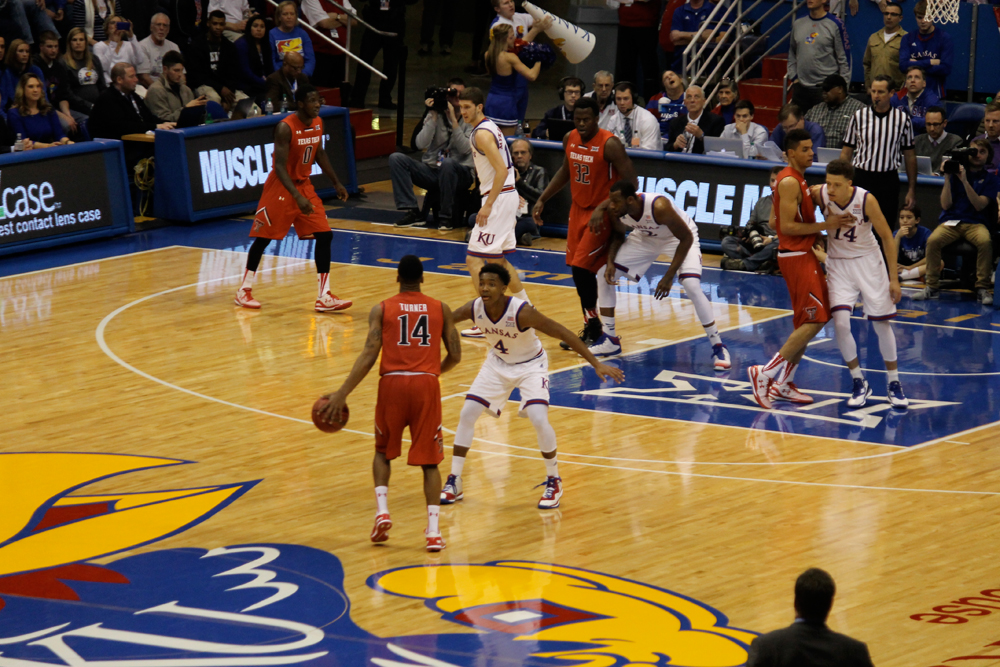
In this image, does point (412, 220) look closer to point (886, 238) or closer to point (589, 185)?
point (589, 185)

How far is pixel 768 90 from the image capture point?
20375 mm

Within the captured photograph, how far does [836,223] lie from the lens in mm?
10375

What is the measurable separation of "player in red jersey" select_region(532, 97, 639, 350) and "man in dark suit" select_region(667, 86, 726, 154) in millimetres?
4709

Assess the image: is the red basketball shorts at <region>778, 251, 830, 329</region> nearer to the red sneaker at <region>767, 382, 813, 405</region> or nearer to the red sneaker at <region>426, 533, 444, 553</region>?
the red sneaker at <region>767, 382, 813, 405</region>

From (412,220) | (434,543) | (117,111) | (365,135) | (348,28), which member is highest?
(348,28)

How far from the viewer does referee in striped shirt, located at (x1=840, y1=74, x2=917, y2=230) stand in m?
14.1

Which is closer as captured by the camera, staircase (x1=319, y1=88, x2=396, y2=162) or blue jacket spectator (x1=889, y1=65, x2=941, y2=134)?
blue jacket spectator (x1=889, y1=65, x2=941, y2=134)

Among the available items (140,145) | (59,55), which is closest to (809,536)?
(140,145)

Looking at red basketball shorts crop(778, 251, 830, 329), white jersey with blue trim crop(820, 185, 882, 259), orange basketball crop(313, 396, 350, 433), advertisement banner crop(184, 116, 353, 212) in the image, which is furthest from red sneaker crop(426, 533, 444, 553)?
advertisement banner crop(184, 116, 353, 212)

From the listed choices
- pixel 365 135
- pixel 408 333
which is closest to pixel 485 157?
pixel 408 333

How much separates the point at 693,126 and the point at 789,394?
20.8 feet

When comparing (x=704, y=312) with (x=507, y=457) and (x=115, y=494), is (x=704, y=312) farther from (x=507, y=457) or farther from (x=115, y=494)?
(x=115, y=494)

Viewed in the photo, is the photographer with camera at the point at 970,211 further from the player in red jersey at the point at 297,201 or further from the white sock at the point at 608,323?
the player in red jersey at the point at 297,201

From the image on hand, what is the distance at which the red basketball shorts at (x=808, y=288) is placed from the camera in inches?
416
